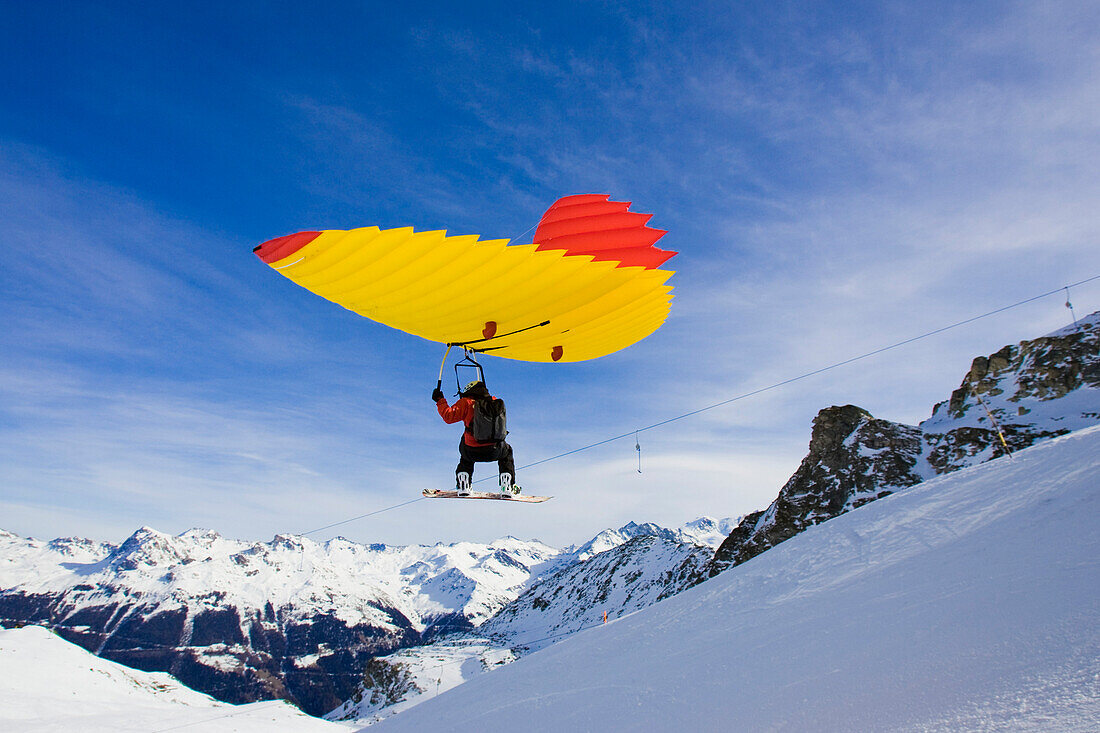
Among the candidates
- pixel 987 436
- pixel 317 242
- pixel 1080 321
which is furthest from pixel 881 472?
pixel 317 242

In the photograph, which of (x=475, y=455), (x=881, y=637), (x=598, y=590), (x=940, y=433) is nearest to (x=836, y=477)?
(x=940, y=433)

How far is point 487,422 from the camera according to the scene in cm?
897

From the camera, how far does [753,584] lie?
13.6m

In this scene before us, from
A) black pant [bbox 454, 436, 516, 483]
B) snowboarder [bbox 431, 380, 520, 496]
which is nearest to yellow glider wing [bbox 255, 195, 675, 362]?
snowboarder [bbox 431, 380, 520, 496]

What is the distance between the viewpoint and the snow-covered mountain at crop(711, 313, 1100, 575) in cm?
6112

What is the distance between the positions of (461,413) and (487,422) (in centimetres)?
43

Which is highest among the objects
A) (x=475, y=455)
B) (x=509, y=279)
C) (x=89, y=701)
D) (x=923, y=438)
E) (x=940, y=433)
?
(x=509, y=279)

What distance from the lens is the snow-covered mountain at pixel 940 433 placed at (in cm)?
6112

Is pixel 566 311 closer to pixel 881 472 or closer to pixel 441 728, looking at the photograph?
pixel 441 728

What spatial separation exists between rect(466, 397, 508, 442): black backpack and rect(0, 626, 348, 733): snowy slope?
32167 mm

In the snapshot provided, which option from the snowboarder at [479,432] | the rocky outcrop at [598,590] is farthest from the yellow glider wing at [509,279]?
the rocky outcrop at [598,590]

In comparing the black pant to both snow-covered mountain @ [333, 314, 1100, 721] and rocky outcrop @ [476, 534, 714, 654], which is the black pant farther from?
rocky outcrop @ [476, 534, 714, 654]

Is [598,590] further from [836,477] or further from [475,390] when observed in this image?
[475,390]

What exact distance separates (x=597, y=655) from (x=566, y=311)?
317 inches
